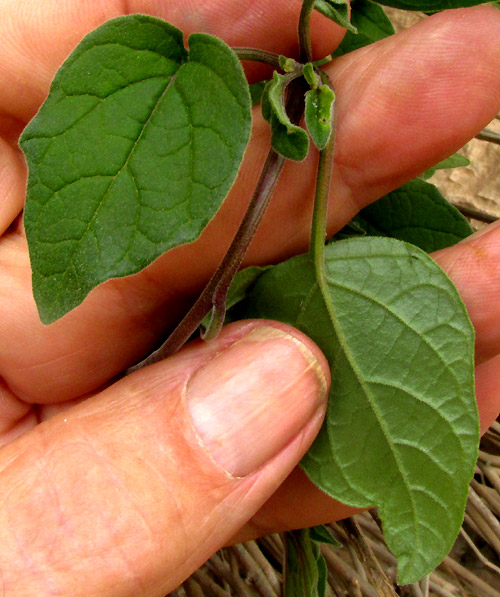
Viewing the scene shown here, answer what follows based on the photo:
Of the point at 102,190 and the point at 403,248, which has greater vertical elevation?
the point at 102,190

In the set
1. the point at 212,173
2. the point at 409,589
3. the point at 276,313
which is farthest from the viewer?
the point at 409,589

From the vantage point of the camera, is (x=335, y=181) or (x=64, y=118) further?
(x=335, y=181)

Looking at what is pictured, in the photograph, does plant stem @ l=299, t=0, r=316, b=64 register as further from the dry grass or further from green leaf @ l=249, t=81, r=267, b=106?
the dry grass

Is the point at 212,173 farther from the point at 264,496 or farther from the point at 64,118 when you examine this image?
the point at 264,496

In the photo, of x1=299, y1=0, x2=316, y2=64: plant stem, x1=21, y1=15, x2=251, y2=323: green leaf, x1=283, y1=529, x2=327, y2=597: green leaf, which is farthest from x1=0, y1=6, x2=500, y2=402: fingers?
x1=283, y1=529, x2=327, y2=597: green leaf

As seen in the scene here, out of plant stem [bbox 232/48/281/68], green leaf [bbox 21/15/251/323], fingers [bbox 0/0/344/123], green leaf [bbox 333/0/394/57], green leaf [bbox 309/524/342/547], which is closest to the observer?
green leaf [bbox 21/15/251/323]

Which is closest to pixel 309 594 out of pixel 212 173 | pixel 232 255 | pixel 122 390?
pixel 122 390

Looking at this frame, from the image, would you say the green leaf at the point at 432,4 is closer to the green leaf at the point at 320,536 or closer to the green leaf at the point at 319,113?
the green leaf at the point at 319,113
